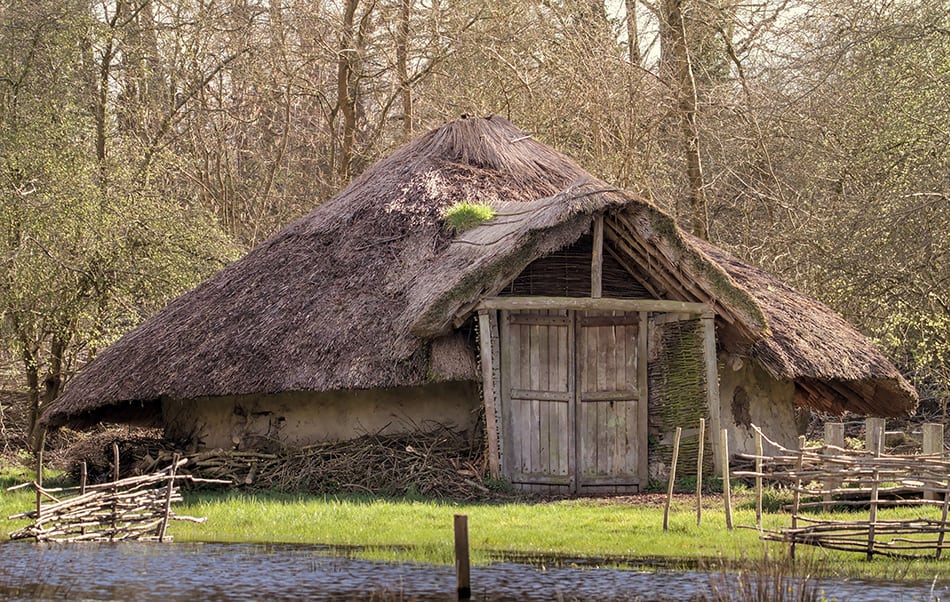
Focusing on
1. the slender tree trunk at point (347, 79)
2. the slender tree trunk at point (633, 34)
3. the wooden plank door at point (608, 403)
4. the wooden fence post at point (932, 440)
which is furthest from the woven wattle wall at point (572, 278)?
the slender tree trunk at point (633, 34)

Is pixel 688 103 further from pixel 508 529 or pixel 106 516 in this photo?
pixel 106 516

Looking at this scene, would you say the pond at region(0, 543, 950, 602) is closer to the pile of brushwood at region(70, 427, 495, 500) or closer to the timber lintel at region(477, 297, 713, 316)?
the pile of brushwood at region(70, 427, 495, 500)

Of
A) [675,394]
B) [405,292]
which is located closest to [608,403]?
[675,394]

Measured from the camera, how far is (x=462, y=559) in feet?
30.0

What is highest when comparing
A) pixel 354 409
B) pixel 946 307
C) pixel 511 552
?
pixel 946 307

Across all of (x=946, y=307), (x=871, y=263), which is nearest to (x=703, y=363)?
(x=871, y=263)

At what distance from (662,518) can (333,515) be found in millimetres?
3537

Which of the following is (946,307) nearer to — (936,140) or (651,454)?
(936,140)

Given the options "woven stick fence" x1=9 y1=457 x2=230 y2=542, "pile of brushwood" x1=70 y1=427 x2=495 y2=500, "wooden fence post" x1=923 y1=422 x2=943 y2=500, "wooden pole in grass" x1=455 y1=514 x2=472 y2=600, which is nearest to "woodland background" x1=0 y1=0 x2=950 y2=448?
"wooden fence post" x1=923 y1=422 x2=943 y2=500

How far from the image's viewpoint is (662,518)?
13.9 meters

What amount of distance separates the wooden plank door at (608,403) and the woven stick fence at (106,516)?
205 inches

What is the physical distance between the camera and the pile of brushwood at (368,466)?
53.1 feet

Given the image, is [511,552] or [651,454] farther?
[651,454]

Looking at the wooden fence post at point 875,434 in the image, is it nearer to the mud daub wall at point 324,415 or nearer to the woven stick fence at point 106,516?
the mud daub wall at point 324,415
